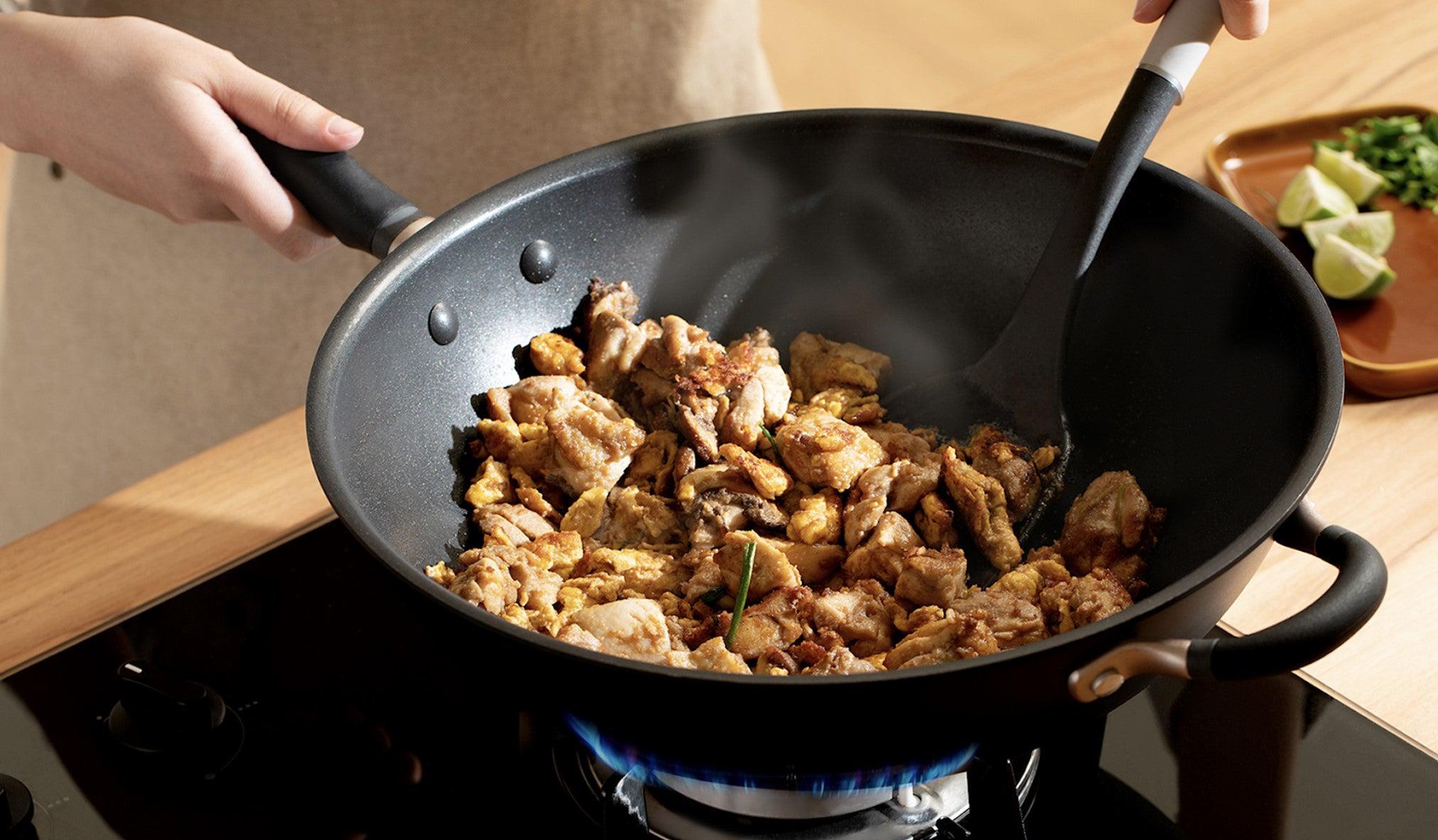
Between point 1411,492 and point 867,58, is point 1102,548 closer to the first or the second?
point 1411,492

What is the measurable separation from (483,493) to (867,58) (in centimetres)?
303

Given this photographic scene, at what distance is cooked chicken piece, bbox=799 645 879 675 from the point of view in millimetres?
913

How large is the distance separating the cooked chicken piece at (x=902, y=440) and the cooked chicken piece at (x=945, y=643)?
0.90 feet

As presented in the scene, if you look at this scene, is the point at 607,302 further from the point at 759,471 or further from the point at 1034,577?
the point at 1034,577

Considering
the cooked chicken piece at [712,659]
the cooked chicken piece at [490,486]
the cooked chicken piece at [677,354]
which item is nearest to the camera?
the cooked chicken piece at [712,659]

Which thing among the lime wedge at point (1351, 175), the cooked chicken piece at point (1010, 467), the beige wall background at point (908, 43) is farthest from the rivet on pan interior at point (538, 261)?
the beige wall background at point (908, 43)

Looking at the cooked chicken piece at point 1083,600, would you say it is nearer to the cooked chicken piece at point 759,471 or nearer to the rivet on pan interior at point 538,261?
the cooked chicken piece at point 759,471

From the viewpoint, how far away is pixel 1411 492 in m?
1.22

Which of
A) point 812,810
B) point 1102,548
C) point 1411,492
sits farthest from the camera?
point 1411,492

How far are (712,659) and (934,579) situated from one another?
0.20m

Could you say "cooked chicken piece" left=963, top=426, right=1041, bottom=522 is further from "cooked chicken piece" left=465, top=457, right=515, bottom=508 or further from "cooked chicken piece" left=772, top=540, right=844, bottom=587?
"cooked chicken piece" left=465, top=457, right=515, bottom=508

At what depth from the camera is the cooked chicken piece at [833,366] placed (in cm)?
126

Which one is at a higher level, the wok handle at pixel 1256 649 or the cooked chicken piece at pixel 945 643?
the wok handle at pixel 1256 649

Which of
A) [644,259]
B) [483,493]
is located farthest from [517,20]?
[483,493]
